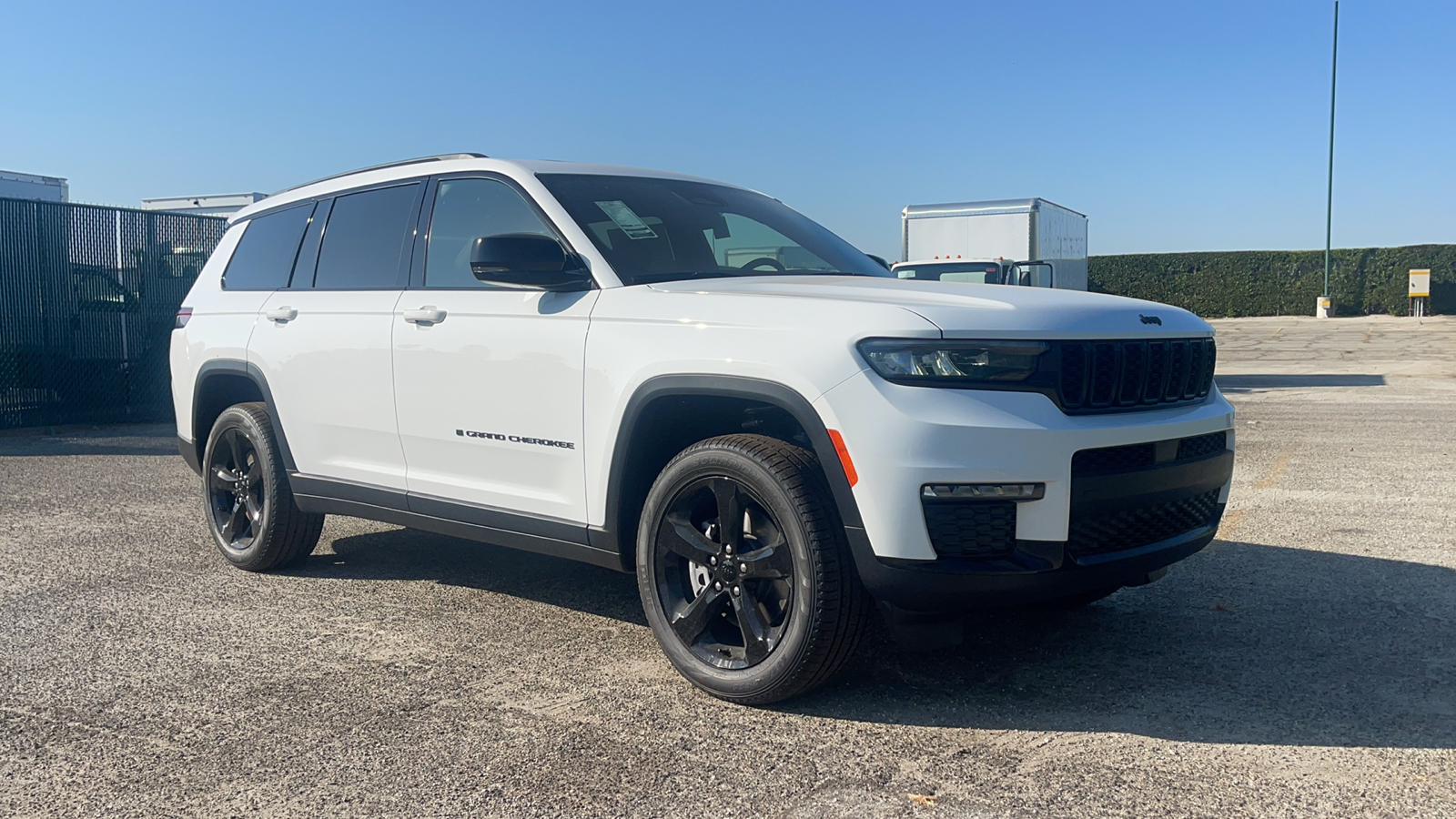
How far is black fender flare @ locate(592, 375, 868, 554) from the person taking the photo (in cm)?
356

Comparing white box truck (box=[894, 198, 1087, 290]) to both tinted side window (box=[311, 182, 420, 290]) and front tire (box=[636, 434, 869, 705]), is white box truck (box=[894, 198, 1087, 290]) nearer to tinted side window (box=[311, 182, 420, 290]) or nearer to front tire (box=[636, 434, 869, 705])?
tinted side window (box=[311, 182, 420, 290])

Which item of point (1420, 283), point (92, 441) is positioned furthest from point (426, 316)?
point (1420, 283)

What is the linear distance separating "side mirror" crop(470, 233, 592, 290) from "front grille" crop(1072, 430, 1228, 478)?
185cm

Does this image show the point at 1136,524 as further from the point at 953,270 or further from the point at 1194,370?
the point at 953,270

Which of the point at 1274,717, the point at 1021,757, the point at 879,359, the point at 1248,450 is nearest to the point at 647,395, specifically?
the point at 879,359

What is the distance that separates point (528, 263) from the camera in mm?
4199

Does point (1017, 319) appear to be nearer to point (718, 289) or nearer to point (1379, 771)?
point (718, 289)

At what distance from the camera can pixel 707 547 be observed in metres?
3.93

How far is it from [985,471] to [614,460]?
134 cm

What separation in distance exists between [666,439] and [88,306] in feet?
37.0

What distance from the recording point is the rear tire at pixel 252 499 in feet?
18.8

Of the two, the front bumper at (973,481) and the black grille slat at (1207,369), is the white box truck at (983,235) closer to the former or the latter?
the black grille slat at (1207,369)

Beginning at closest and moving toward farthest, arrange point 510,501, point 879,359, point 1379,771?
point 1379,771
point 879,359
point 510,501

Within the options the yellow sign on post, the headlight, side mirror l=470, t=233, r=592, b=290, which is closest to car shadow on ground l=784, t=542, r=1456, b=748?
the headlight
